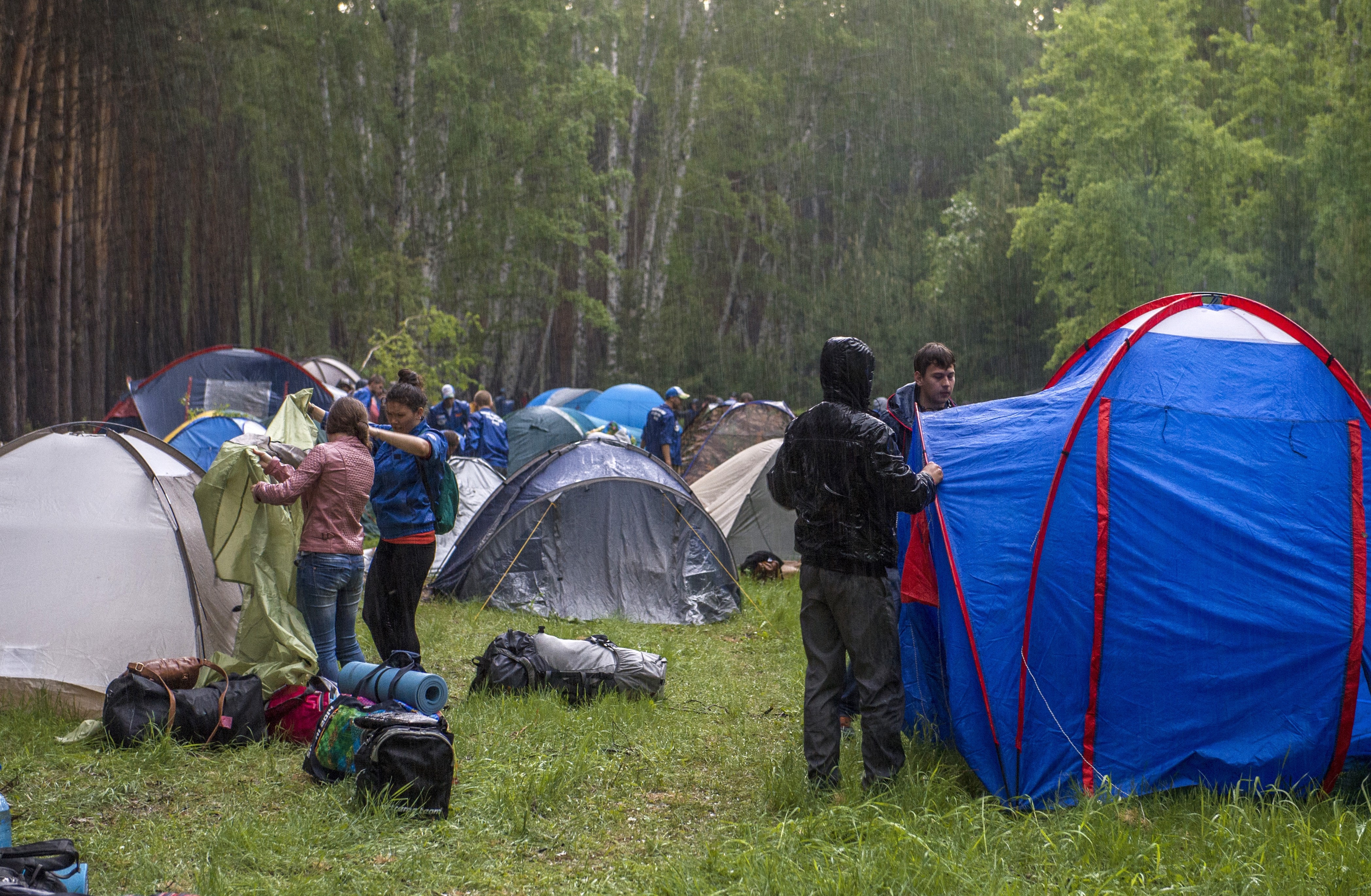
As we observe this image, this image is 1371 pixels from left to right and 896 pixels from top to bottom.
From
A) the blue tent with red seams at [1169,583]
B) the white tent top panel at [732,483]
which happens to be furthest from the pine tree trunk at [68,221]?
the blue tent with red seams at [1169,583]

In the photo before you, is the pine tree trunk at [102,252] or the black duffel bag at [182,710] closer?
the black duffel bag at [182,710]

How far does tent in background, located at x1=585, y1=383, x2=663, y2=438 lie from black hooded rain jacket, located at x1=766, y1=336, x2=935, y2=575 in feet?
57.7

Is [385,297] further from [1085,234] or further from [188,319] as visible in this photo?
[1085,234]

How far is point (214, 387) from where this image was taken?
14789mm

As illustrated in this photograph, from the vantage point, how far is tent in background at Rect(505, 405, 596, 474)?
15688mm

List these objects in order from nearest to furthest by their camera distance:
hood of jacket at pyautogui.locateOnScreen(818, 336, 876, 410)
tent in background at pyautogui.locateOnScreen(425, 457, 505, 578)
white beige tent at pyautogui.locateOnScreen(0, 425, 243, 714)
A: hood of jacket at pyautogui.locateOnScreen(818, 336, 876, 410) → white beige tent at pyautogui.locateOnScreen(0, 425, 243, 714) → tent in background at pyautogui.locateOnScreen(425, 457, 505, 578)

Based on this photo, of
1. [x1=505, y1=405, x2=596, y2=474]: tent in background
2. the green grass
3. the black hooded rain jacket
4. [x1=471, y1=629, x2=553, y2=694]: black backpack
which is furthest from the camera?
[x1=505, y1=405, x2=596, y2=474]: tent in background

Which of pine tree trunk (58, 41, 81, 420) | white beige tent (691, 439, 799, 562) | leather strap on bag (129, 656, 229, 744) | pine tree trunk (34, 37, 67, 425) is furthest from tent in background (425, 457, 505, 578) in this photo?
pine tree trunk (58, 41, 81, 420)

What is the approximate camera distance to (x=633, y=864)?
12.7ft

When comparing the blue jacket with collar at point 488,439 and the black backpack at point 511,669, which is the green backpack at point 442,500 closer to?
the black backpack at point 511,669

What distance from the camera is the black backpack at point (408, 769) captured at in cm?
427

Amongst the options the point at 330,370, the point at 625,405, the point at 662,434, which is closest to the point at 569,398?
the point at 625,405

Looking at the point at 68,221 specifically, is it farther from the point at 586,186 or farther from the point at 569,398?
the point at 569,398

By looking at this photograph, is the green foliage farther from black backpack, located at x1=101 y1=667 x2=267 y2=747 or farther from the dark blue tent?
black backpack, located at x1=101 y1=667 x2=267 y2=747
